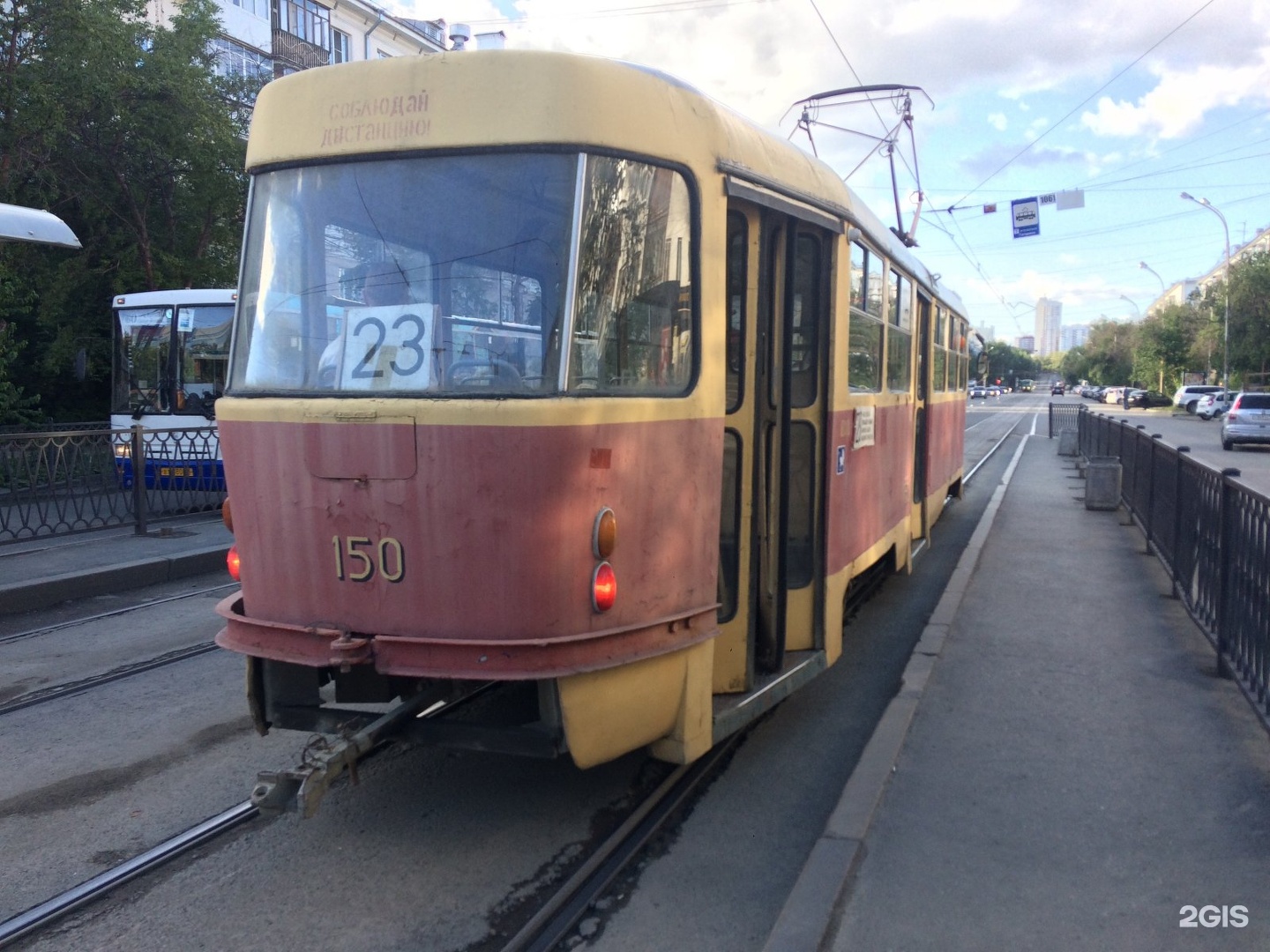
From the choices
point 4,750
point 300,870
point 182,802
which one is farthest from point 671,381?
point 4,750

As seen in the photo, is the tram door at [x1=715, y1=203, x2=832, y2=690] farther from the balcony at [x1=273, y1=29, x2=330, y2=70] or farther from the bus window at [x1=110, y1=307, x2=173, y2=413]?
the balcony at [x1=273, y1=29, x2=330, y2=70]

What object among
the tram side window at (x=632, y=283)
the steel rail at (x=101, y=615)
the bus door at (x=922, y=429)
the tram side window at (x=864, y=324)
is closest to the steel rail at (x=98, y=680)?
the steel rail at (x=101, y=615)

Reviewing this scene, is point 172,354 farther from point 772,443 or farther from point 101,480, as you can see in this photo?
point 772,443

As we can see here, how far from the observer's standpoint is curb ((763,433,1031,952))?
3.41m

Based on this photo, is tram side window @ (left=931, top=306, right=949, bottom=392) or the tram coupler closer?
the tram coupler

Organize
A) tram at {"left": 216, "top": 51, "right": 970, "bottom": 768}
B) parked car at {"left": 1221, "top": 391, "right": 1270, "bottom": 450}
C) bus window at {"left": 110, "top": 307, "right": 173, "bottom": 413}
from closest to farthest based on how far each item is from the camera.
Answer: tram at {"left": 216, "top": 51, "right": 970, "bottom": 768} → bus window at {"left": 110, "top": 307, "right": 173, "bottom": 413} → parked car at {"left": 1221, "top": 391, "right": 1270, "bottom": 450}

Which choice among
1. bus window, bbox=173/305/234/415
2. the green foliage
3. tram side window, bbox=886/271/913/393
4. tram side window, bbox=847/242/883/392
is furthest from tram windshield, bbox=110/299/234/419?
tram side window, bbox=847/242/883/392

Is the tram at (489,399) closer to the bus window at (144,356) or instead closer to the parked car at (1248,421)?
the bus window at (144,356)

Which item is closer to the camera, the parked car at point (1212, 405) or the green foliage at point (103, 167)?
the green foliage at point (103, 167)

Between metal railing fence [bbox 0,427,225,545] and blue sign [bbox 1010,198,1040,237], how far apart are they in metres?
20.0

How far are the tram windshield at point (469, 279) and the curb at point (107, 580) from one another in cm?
573

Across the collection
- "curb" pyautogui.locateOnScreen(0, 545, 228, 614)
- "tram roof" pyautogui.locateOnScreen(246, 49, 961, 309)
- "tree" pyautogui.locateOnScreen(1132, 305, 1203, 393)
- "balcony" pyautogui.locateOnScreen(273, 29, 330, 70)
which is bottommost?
"curb" pyautogui.locateOnScreen(0, 545, 228, 614)

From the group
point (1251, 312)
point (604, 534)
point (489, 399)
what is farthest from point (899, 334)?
point (1251, 312)

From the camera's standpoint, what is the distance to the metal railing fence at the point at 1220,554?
5.54 metres
